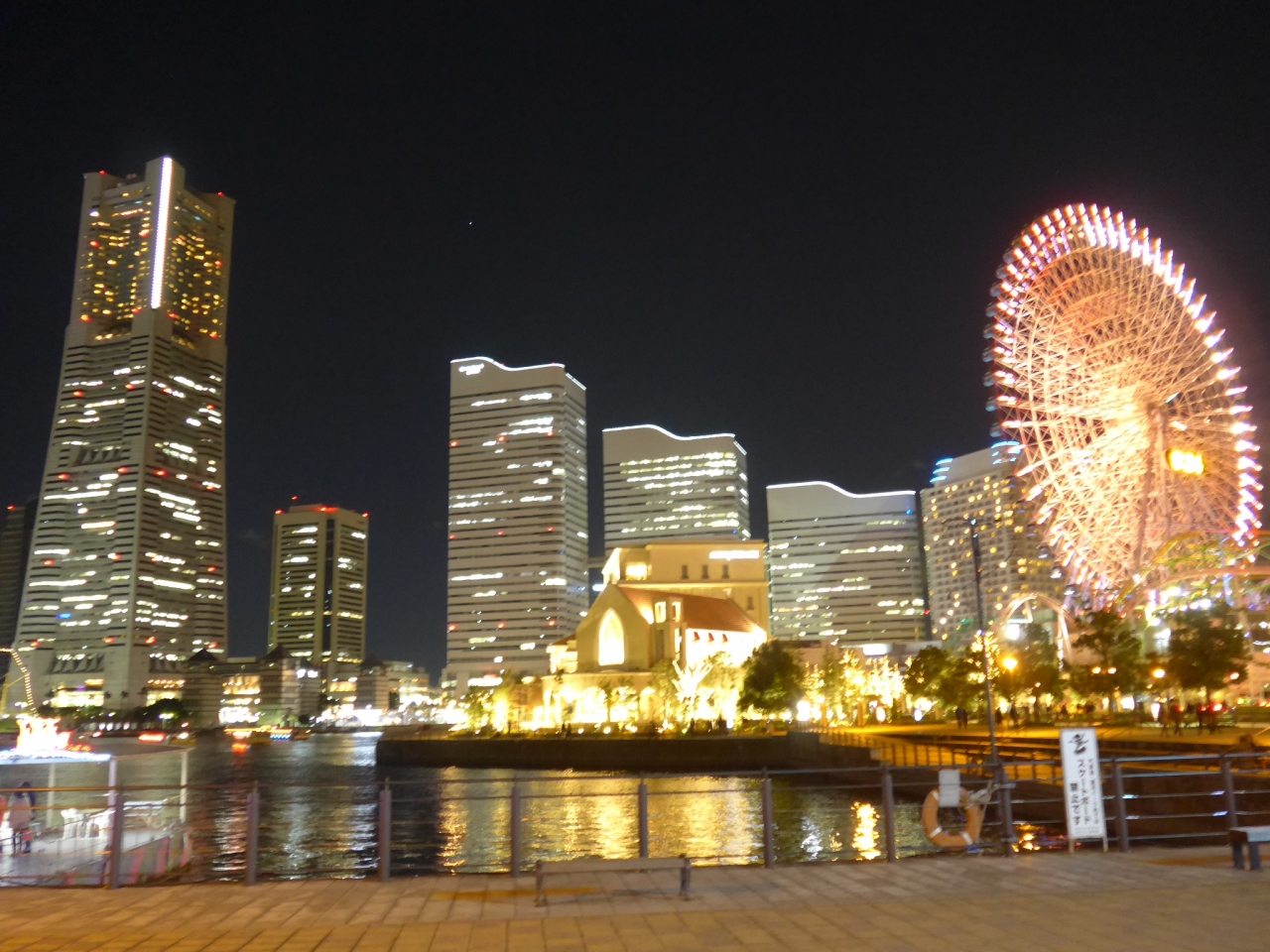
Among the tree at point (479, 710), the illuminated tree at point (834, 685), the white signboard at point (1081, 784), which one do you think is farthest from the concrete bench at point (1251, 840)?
the tree at point (479, 710)

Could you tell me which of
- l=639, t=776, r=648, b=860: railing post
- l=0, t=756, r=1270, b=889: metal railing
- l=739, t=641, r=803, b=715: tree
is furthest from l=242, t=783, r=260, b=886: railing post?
l=739, t=641, r=803, b=715: tree

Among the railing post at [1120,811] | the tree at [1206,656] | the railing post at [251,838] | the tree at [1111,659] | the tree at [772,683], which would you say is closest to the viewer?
the railing post at [251,838]

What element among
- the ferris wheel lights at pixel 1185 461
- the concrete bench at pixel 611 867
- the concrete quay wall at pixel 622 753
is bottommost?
the concrete quay wall at pixel 622 753

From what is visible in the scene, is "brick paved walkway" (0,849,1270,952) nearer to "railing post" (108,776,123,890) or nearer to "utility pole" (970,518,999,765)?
"railing post" (108,776,123,890)

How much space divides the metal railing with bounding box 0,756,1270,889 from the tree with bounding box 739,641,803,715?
110 feet

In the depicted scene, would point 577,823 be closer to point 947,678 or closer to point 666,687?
point 947,678

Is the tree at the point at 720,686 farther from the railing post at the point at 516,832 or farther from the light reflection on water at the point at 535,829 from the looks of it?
the railing post at the point at 516,832

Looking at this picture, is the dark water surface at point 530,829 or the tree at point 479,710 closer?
the dark water surface at point 530,829

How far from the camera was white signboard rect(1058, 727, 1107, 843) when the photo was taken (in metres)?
15.6

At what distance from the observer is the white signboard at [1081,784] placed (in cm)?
1559

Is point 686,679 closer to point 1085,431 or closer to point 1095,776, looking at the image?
point 1085,431

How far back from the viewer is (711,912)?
1212cm

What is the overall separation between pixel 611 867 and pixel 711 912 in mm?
1567

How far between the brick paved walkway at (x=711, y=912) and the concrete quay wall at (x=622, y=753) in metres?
54.7
